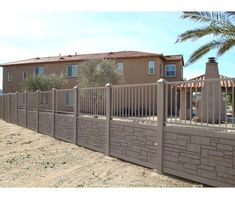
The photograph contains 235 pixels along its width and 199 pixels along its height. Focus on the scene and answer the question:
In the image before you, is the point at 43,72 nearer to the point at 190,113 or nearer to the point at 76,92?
the point at 76,92

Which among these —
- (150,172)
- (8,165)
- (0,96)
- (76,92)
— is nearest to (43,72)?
(0,96)

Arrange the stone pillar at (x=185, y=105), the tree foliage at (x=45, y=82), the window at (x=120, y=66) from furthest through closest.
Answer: the tree foliage at (x=45, y=82)
the window at (x=120, y=66)
the stone pillar at (x=185, y=105)

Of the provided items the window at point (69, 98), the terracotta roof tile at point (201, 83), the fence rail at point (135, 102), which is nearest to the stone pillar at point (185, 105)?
the terracotta roof tile at point (201, 83)

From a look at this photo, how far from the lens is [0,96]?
30.2 m

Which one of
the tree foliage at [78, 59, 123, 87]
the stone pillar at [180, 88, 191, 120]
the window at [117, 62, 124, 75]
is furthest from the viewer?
the window at [117, 62, 124, 75]

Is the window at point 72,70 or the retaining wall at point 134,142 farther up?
the window at point 72,70

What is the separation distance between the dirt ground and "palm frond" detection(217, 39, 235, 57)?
480cm

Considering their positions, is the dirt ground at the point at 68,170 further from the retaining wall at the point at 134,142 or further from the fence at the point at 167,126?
the fence at the point at 167,126

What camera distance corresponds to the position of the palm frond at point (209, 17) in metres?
11.2

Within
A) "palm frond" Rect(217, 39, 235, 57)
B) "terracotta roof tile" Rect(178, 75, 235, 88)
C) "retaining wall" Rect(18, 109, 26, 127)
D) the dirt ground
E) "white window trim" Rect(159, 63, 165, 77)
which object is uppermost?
"white window trim" Rect(159, 63, 165, 77)

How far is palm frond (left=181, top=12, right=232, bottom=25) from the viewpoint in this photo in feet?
36.9

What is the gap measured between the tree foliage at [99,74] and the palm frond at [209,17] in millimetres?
18141

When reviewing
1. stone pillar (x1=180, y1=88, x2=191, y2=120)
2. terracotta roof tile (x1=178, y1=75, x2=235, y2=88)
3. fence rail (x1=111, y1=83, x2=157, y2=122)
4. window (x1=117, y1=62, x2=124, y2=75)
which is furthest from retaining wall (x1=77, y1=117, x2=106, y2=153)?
window (x1=117, y1=62, x2=124, y2=75)

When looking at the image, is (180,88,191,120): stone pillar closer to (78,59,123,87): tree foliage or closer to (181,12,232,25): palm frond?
(181,12,232,25): palm frond
